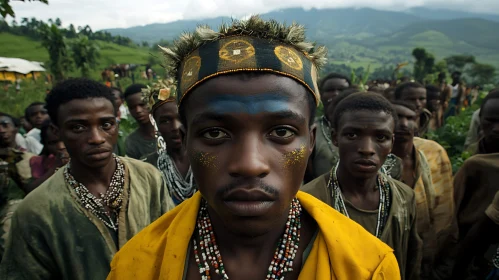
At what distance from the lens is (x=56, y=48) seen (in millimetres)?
24391

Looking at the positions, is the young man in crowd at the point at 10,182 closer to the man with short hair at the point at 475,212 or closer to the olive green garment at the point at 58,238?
the olive green garment at the point at 58,238

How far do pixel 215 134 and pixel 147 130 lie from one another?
162 inches

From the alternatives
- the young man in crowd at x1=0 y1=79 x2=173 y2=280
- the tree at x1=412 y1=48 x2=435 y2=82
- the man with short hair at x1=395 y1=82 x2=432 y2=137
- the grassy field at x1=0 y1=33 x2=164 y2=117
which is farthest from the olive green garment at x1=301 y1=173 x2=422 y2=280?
the tree at x1=412 y1=48 x2=435 y2=82

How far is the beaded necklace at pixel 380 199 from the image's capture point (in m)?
2.73

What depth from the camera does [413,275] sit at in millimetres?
2924

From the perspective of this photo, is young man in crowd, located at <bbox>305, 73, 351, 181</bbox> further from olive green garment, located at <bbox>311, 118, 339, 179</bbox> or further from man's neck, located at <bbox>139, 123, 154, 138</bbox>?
man's neck, located at <bbox>139, 123, 154, 138</bbox>

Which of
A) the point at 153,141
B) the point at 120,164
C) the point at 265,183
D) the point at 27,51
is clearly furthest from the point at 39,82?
the point at 265,183

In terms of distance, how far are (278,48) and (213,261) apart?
1.05 m

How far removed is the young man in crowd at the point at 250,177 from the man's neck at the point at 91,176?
3.19ft

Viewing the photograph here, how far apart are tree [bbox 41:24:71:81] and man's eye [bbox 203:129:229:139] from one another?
84.8 ft

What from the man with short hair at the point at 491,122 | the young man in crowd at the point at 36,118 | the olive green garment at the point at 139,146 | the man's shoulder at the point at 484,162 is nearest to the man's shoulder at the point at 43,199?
the olive green garment at the point at 139,146

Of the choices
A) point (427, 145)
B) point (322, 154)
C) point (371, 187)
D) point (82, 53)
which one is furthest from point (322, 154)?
point (82, 53)

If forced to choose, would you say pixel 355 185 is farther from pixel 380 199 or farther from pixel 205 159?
pixel 205 159

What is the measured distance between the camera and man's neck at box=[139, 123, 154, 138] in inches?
208
